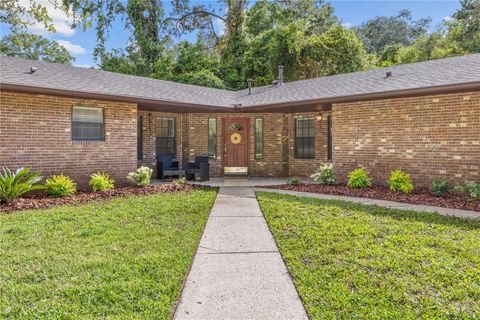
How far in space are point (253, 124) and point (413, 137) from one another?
241 inches

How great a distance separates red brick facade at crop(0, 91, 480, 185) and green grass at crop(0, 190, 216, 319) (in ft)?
8.67

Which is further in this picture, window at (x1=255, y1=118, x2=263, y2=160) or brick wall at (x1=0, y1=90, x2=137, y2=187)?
window at (x1=255, y1=118, x2=263, y2=160)

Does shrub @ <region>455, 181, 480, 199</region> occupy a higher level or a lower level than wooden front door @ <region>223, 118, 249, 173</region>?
lower

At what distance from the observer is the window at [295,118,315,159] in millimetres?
13102

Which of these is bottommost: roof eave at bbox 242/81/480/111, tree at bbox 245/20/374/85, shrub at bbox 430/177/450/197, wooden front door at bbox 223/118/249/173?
shrub at bbox 430/177/450/197

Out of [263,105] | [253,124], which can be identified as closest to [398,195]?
[263,105]

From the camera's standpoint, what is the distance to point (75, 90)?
8617 mm

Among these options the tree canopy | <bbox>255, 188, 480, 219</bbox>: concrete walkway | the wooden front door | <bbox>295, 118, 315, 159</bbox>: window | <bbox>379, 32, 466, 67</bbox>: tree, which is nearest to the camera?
<bbox>255, 188, 480, 219</bbox>: concrete walkway

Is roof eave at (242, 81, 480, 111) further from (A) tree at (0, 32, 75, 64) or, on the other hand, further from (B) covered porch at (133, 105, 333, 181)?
(A) tree at (0, 32, 75, 64)

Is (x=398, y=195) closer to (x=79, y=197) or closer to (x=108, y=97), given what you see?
(x=79, y=197)

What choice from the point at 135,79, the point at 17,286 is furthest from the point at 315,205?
the point at 135,79

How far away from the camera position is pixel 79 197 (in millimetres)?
8430

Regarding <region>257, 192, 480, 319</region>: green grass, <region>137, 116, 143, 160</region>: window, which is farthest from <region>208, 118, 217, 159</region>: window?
<region>257, 192, 480, 319</region>: green grass

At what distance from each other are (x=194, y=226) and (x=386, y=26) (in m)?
42.2
